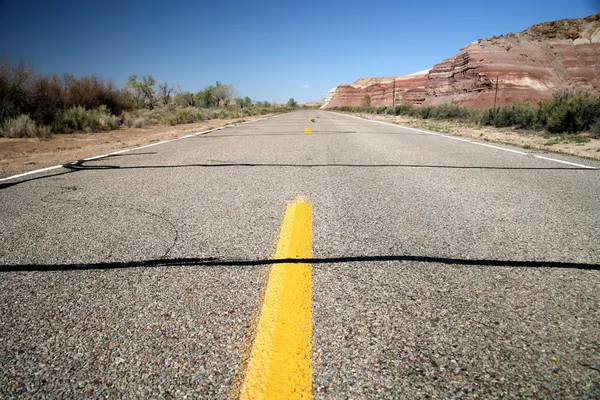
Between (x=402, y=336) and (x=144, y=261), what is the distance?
5.22 feet

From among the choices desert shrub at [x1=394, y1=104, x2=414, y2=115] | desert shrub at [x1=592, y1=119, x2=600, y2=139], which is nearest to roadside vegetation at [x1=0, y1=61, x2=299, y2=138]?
desert shrub at [x1=592, y1=119, x2=600, y2=139]

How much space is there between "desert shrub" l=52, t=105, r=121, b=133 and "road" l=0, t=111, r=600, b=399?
1301cm

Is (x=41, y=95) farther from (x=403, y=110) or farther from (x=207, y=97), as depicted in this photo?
(x=207, y=97)

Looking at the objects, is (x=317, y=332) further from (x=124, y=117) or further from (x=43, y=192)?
(x=124, y=117)

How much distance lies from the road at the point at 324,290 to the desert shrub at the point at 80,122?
13.0m

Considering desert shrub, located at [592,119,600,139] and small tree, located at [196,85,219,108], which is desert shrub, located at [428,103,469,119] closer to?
desert shrub, located at [592,119,600,139]

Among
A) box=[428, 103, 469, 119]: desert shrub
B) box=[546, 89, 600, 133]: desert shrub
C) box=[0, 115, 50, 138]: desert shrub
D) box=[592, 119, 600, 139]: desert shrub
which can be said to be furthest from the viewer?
box=[428, 103, 469, 119]: desert shrub

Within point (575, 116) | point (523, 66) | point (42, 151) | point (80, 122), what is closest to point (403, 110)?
point (523, 66)

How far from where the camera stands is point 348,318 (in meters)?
1.50

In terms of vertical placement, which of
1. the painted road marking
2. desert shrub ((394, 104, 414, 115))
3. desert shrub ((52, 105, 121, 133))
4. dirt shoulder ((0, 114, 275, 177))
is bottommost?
→ the painted road marking

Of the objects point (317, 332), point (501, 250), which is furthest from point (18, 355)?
point (501, 250)

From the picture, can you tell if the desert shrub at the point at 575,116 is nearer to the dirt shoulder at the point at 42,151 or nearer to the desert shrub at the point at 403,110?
the dirt shoulder at the point at 42,151

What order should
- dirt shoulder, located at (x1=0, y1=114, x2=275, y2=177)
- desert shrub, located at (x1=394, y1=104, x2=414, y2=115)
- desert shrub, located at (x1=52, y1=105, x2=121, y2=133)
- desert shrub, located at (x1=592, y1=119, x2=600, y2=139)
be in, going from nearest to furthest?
dirt shoulder, located at (x1=0, y1=114, x2=275, y2=177) → desert shrub, located at (x1=592, y1=119, x2=600, y2=139) → desert shrub, located at (x1=52, y1=105, x2=121, y2=133) → desert shrub, located at (x1=394, y1=104, x2=414, y2=115)

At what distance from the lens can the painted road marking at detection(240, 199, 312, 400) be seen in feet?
3.72
